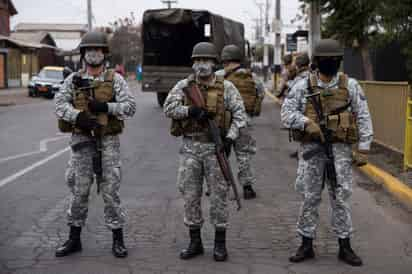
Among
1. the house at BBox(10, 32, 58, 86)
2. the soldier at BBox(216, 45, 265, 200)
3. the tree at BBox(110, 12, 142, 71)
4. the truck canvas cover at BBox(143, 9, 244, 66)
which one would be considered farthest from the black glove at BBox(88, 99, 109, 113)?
the tree at BBox(110, 12, 142, 71)

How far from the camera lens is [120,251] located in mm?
5699

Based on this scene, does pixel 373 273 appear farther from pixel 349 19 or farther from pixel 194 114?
pixel 349 19

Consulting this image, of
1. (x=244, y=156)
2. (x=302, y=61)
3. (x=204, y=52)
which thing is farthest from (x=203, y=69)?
(x=302, y=61)

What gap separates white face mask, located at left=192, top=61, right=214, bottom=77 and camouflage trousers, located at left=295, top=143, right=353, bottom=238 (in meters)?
1.03

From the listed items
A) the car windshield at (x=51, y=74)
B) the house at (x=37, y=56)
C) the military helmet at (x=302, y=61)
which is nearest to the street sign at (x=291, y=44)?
the car windshield at (x=51, y=74)

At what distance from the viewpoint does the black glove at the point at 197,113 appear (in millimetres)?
5516

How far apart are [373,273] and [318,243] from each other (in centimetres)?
91

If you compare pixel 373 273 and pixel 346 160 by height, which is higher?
pixel 346 160

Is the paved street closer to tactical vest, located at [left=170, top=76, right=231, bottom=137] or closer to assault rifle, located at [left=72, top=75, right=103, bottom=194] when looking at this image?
assault rifle, located at [left=72, top=75, right=103, bottom=194]

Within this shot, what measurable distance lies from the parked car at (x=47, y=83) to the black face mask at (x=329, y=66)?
89.5ft

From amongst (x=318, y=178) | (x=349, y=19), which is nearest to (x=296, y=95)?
(x=318, y=178)

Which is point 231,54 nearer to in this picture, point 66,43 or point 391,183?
point 391,183

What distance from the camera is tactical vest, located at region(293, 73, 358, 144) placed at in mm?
5500

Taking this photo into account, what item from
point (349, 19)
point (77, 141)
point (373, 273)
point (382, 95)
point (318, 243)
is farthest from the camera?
point (349, 19)
